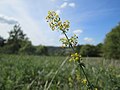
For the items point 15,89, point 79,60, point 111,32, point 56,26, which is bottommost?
point 15,89

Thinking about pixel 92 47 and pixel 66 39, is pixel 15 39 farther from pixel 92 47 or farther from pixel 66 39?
pixel 66 39

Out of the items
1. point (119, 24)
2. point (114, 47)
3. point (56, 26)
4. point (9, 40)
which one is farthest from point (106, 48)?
point (56, 26)

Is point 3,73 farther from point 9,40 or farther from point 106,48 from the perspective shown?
point 9,40

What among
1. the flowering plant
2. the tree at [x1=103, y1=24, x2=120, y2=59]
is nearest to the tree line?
the tree at [x1=103, y1=24, x2=120, y2=59]

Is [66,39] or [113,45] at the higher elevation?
[113,45]

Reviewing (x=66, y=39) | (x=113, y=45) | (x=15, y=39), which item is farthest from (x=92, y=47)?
(x=66, y=39)

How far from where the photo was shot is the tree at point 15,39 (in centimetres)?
7250

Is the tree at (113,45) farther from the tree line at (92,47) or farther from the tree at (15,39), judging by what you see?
the tree at (15,39)

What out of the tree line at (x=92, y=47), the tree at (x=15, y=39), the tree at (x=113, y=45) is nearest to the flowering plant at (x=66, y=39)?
the tree line at (x=92, y=47)

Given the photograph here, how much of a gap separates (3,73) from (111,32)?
145 ft

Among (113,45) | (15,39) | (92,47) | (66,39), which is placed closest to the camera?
(66,39)

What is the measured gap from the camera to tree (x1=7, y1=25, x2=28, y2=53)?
72.5 metres

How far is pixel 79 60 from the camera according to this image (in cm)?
176

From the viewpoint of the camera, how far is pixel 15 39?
79500 mm
